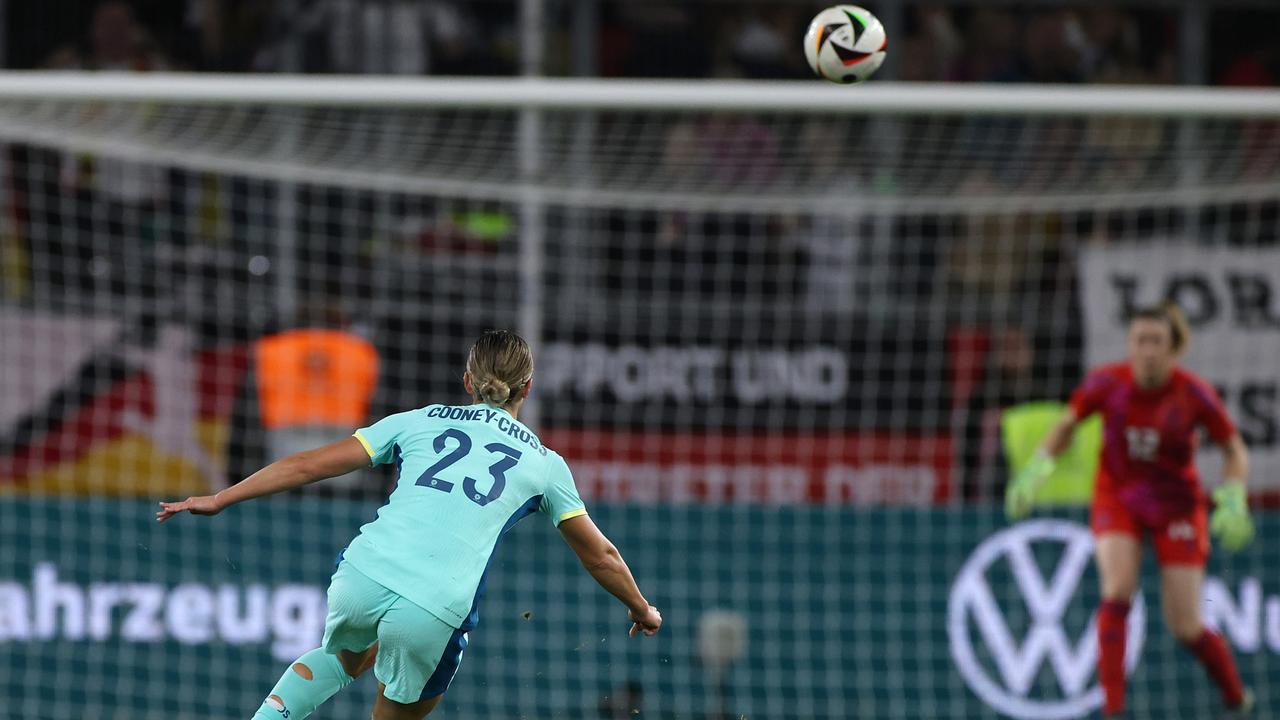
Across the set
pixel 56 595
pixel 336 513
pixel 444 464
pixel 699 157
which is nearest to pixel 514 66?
pixel 699 157

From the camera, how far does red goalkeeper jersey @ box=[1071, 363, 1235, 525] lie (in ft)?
26.2

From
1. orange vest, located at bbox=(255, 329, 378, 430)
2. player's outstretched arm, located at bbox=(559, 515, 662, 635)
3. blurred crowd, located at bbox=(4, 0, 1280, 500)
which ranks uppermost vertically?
blurred crowd, located at bbox=(4, 0, 1280, 500)

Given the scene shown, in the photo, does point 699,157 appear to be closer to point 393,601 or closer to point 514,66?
point 514,66

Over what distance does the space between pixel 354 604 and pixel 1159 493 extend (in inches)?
182

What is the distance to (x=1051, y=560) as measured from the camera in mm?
9172

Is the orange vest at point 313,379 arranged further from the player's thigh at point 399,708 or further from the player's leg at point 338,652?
the player's thigh at point 399,708

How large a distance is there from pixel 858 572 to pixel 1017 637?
918 millimetres

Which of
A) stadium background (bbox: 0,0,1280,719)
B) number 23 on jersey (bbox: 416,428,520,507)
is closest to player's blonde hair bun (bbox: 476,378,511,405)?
number 23 on jersey (bbox: 416,428,520,507)

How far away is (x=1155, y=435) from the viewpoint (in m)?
7.99

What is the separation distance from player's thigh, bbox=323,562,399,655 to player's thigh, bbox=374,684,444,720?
20 cm

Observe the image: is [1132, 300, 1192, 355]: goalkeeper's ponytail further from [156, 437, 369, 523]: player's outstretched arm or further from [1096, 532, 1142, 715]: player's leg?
[156, 437, 369, 523]: player's outstretched arm

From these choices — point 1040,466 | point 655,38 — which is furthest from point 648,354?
point 1040,466

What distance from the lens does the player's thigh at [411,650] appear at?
15.6 feet

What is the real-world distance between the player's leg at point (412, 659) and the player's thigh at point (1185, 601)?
4.34 metres
